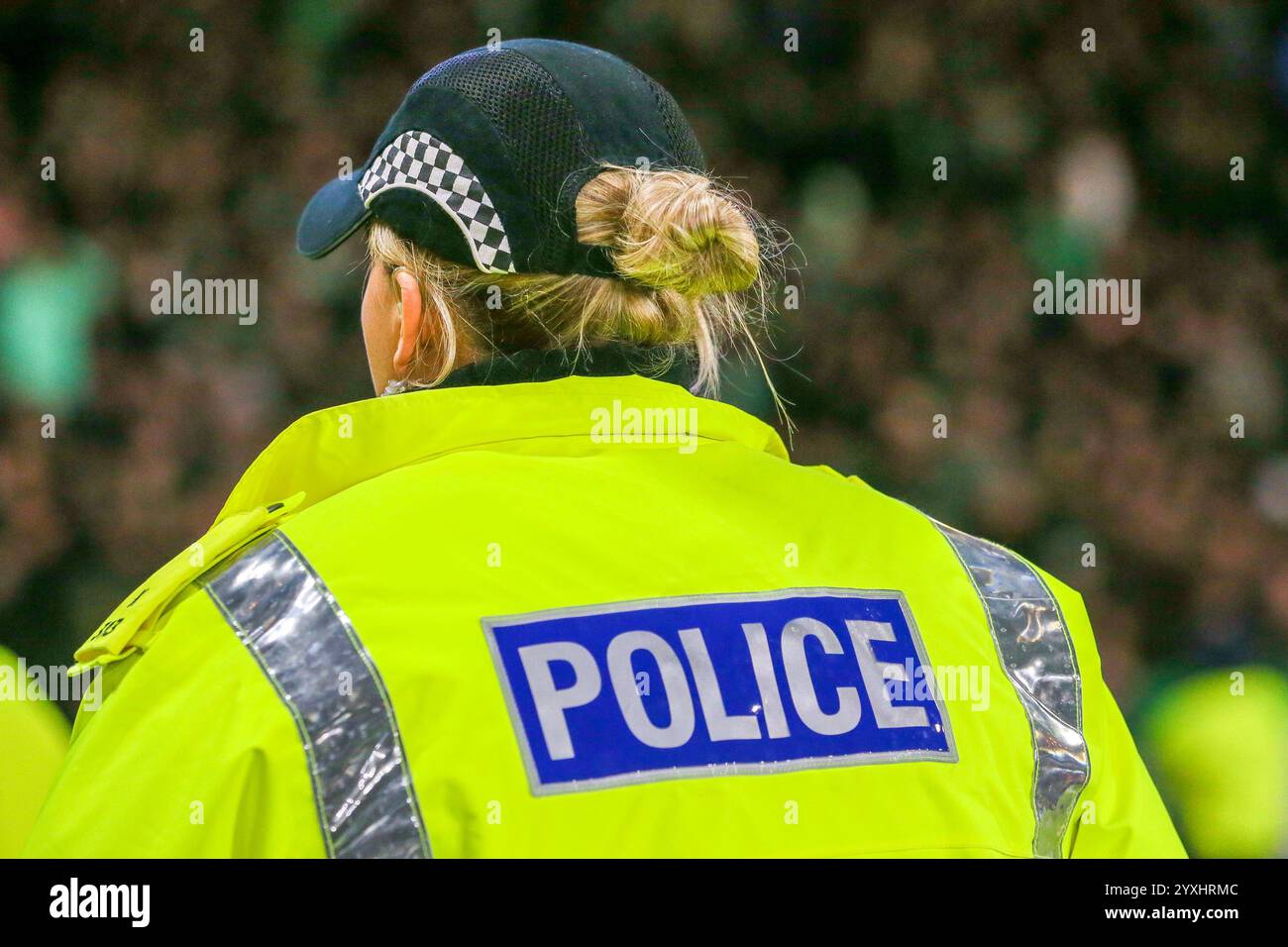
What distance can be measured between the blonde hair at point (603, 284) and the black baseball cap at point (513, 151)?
0.01 metres

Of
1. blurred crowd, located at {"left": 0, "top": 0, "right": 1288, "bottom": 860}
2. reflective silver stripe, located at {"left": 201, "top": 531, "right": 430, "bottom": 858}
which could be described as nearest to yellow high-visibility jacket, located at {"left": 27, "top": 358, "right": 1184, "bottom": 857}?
reflective silver stripe, located at {"left": 201, "top": 531, "right": 430, "bottom": 858}

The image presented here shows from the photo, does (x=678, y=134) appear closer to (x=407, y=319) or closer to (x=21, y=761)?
(x=407, y=319)

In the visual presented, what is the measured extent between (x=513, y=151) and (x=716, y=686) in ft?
1.25

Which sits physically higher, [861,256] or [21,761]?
[861,256]

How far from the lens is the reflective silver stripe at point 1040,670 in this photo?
871 mm

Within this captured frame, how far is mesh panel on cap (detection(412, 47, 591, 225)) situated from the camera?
928mm

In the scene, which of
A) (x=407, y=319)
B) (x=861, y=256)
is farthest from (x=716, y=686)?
(x=861, y=256)

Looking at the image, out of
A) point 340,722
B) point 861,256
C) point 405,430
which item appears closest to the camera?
point 340,722

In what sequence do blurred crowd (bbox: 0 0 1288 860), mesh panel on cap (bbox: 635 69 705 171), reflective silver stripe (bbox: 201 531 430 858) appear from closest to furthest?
reflective silver stripe (bbox: 201 531 430 858) < mesh panel on cap (bbox: 635 69 705 171) < blurred crowd (bbox: 0 0 1288 860)

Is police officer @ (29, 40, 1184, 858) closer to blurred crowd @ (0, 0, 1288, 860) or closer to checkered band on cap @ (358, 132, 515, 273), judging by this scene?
checkered band on cap @ (358, 132, 515, 273)

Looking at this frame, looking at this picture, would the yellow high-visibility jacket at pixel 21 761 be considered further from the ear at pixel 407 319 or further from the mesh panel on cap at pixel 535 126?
the mesh panel on cap at pixel 535 126

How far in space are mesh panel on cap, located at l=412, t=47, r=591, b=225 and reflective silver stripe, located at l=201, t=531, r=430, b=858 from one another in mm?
342

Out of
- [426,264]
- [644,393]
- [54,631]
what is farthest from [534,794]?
[54,631]

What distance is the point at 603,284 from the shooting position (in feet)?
3.04
